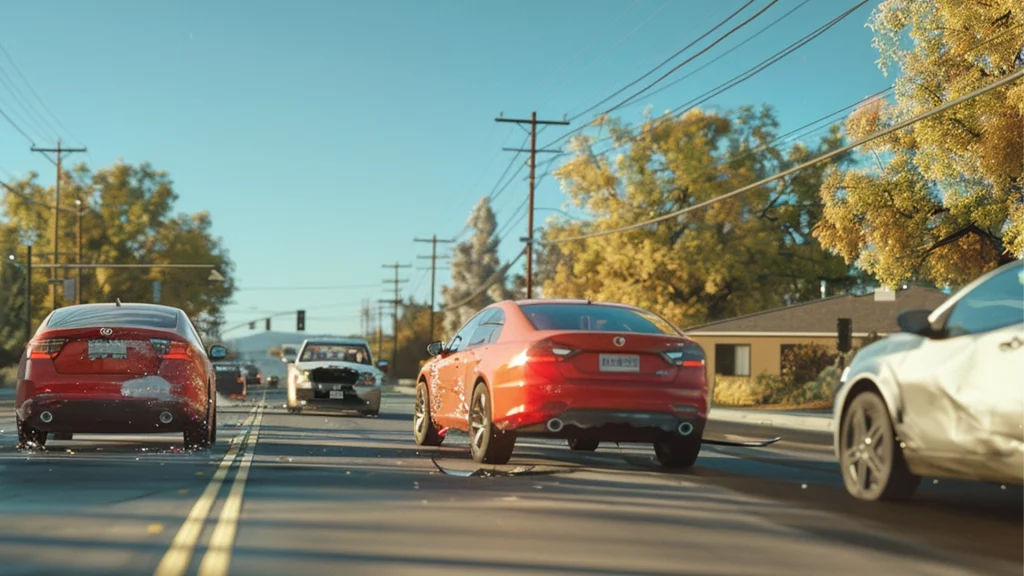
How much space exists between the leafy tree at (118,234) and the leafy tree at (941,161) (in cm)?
6428

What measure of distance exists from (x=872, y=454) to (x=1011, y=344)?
72.5 inches

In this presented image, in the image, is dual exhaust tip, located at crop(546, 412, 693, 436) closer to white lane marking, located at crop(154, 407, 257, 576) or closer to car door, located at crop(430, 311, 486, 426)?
car door, located at crop(430, 311, 486, 426)

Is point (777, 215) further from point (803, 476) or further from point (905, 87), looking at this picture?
point (803, 476)

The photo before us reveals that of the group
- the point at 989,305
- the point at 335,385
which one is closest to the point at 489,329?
the point at 989,305

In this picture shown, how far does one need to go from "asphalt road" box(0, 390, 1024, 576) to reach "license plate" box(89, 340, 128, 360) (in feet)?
3.10

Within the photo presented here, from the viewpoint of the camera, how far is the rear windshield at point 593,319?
503 inches

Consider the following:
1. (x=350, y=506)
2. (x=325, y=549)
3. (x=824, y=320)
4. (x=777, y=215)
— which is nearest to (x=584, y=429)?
(x=350, y=506)

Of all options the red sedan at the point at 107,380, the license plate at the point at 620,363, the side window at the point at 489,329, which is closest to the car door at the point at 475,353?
the side window at the point at 489,329

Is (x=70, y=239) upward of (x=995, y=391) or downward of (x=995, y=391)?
upward

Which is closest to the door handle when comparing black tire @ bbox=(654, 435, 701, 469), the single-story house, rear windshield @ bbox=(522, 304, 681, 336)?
black tire @ bbox=(654, 435, 701, 469)

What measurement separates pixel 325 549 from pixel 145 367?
23.3 ft

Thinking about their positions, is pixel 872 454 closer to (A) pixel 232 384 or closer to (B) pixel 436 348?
(B) pixel 436 348

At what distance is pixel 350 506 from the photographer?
890 centimetres

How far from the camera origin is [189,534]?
760 centimetres
